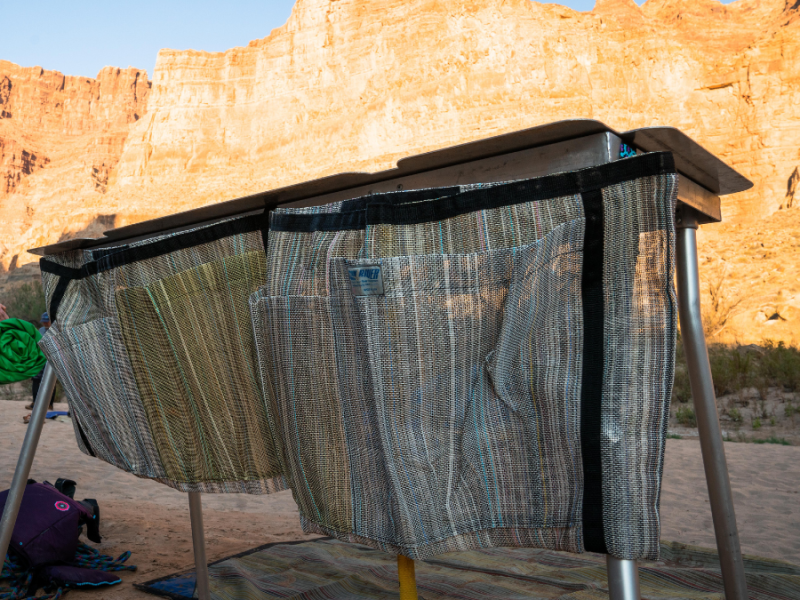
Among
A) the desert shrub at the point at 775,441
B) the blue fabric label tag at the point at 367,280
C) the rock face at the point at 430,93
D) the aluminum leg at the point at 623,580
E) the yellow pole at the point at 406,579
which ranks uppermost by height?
the rock face at the point at 430,93

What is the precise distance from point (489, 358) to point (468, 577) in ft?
5.29

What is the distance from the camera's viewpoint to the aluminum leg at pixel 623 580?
80 cm

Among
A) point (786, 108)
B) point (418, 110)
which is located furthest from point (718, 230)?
point (418, 110)

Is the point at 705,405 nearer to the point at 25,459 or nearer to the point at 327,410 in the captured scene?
the point at 327,410

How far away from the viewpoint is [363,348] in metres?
0.98

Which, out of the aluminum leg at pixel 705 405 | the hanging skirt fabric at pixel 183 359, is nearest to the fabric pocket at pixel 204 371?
the hanging skirt fabric at pixel 183 359

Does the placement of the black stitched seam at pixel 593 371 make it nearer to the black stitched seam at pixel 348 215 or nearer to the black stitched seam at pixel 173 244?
the black stitched seam at pixel 348 215

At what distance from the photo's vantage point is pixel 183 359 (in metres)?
1.26

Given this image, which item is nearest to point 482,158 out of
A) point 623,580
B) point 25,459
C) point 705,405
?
point 623,580

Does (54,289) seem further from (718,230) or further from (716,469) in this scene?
(718,230)

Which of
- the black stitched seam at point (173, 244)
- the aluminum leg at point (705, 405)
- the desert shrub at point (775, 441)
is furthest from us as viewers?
the desert shrub at point (775, 441)

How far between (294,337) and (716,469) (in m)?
0.92

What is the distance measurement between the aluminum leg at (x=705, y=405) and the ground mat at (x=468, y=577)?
2.12ft

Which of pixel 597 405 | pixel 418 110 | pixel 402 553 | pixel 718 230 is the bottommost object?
pixel 402 553
